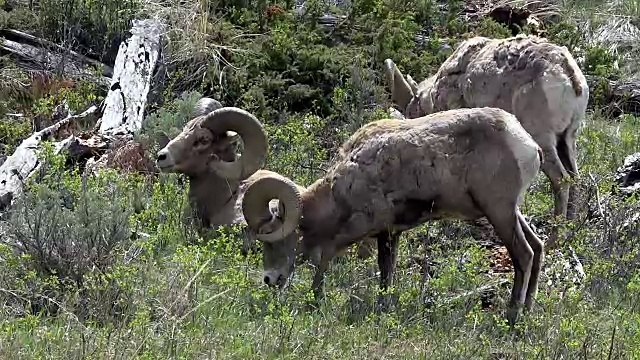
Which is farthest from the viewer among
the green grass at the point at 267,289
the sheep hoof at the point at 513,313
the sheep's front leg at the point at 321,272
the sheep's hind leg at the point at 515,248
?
the sheep's front leg at the point at 321,272

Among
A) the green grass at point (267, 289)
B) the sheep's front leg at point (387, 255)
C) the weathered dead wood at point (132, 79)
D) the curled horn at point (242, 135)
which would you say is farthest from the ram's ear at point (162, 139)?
the sheep's front leg at point (387, 255)

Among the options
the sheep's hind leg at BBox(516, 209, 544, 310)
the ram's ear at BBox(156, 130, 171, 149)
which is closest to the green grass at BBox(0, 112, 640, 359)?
the sheep's hind leg at BBox(516, 209, 544, 310)

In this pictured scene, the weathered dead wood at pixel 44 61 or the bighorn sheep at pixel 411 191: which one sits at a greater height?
the bighorn sheep at pixel 411 191

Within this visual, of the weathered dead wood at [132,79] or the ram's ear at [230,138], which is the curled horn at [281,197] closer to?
the ram's ear at [230,138]

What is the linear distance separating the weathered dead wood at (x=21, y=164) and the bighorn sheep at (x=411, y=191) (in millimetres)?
2407

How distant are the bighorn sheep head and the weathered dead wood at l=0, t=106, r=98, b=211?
49.5 inches

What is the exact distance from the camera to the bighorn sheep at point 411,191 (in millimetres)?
7062

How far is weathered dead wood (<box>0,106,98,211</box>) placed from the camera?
905 centimetres

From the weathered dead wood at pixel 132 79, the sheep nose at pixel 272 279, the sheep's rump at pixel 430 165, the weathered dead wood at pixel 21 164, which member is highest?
the sheep's rump at pixel 430 165

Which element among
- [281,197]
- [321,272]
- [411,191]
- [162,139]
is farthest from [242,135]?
[411,191]

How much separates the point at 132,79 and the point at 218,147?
373 cm

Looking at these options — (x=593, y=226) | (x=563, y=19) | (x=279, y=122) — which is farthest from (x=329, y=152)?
(x=563, y=19)

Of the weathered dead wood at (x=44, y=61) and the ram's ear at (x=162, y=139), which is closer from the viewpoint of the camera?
the ram's ear at (x=162, y=139)

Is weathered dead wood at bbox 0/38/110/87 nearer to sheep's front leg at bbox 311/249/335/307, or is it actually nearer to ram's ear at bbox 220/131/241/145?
ram's ear at bbox 220/131/241/145
